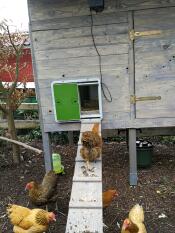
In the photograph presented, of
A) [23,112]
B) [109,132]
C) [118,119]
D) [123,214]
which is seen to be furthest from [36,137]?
[123,214]

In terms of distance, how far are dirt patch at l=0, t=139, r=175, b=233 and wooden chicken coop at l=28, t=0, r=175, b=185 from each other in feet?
2.86

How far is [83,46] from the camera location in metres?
4.68

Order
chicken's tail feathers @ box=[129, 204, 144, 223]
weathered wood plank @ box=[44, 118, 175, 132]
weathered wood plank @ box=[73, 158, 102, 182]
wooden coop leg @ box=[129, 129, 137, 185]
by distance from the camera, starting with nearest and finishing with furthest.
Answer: chicken's tail feathers @ box=[129, 204, 144, 223]
weathered wood plank @ box=[73, 158, 102, 182]
weathered wood plank @ box=[44, 118, 175, 132]
wooden coop leg @ box=[129, 129, 137, 185]

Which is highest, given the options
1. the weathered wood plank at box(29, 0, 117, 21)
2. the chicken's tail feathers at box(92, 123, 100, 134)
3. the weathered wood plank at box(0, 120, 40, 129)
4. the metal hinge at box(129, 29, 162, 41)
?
the weathered wood plank at box(29, 0, 117, 21)

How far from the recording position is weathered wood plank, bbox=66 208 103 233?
10.3ft

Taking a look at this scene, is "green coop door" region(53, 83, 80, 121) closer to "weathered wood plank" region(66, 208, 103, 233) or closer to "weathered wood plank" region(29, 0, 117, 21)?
"weathered wood plank" region(29, 0, 117, 21)

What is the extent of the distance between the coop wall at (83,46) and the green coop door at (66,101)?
5.0 inches

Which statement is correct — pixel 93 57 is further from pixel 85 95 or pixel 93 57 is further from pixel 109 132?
pixel 109 132

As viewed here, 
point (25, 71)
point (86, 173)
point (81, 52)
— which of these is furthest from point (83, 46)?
point (25, 71)

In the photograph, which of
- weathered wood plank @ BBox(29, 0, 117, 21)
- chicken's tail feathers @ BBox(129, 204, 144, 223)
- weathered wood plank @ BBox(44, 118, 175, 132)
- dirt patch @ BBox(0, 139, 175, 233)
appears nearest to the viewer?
chicken's tail feathers @ BBox(129, 204, 144, 223)

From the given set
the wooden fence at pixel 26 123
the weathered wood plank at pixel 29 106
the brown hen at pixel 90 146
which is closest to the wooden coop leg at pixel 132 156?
the brown hen at pixel 90 146

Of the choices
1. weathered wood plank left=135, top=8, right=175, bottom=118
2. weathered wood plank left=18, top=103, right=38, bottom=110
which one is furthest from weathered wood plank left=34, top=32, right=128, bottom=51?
weathered wood plank left=18, top=103, right=38, bottom=110

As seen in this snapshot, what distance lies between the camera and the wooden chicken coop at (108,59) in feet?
15.0

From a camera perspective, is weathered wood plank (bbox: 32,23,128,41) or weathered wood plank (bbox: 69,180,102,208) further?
weathered wood plank (bbox: 32,23,128,41)
